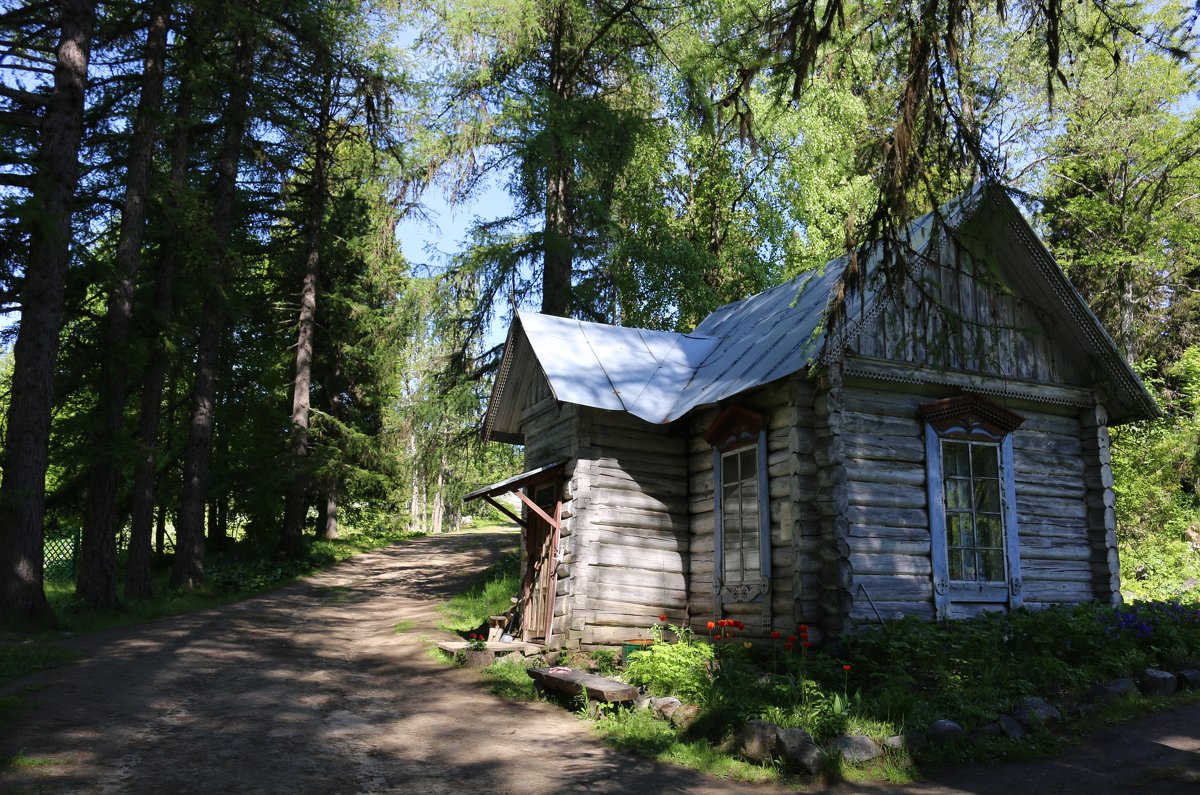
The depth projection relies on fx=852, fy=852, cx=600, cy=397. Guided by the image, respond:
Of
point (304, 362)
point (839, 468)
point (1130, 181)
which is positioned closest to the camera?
point (839, 468)

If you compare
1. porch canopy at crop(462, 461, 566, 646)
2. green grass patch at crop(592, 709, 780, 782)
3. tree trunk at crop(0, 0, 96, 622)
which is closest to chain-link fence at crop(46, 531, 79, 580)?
tree trunk at crop(0, 0, 96, 622)

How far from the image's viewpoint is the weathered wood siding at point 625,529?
12281mm

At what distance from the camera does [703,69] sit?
21.6 ft

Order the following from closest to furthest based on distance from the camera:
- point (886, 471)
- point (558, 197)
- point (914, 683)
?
point (914, 683) → point (886, 471) → point (558, 197)

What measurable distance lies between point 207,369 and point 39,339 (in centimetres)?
695

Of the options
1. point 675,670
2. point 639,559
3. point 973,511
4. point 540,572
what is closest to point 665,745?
point 675,670

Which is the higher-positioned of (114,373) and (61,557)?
(114,373)

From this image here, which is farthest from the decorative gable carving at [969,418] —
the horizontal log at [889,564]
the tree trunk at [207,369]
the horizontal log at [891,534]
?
the tree trunk at [207,369]

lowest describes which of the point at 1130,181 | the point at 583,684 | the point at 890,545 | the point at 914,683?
the point at 583,684

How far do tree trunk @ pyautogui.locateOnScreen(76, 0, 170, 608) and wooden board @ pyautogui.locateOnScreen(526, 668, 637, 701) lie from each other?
905 cm

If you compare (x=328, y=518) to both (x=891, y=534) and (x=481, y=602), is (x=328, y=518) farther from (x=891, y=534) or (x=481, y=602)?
(x=891, y=534)

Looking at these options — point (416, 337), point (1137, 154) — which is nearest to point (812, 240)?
point (1137, 154)

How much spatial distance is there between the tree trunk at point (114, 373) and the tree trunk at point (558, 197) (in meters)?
7.77

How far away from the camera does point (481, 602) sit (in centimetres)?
1784
